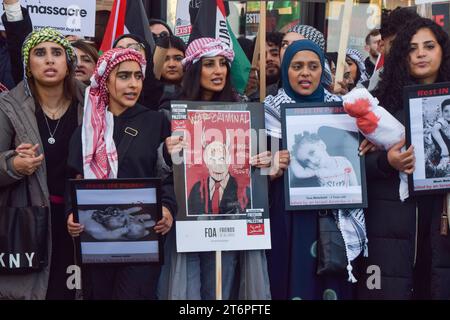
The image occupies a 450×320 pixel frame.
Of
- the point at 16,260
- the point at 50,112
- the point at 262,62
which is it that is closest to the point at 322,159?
the point at 262,62

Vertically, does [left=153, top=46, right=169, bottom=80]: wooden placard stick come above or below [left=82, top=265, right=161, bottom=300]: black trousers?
above

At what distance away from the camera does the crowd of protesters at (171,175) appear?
455 cm

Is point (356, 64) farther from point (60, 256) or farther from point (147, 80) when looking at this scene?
point (60, 256)

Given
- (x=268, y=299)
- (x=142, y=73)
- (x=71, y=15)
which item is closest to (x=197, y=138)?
(x=142, y=73)

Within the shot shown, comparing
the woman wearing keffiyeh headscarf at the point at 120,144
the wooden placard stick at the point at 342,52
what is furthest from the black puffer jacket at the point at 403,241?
the woman wearing keffiyeh headscarf at the point at 120,144

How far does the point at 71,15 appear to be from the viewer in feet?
20.6

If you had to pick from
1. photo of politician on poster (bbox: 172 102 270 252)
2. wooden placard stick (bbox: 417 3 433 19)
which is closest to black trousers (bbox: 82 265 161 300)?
photo of politician on poster (bbox: 172 102 270 252)

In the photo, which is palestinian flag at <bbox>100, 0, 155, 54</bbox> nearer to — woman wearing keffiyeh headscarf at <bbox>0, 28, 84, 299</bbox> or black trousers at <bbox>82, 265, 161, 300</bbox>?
woman wearing keffiyeh headscarf at <bbox>0, 28, 84, 299</bbox>

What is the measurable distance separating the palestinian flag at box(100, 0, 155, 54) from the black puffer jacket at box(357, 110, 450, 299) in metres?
2.47

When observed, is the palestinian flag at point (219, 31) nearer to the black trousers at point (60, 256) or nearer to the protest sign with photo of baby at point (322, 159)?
the protest sign with photo of baby at point (322, 159)

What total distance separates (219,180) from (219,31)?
1577 mm

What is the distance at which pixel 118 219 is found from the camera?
172 inches

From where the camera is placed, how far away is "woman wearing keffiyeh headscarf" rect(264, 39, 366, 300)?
4.67 m
